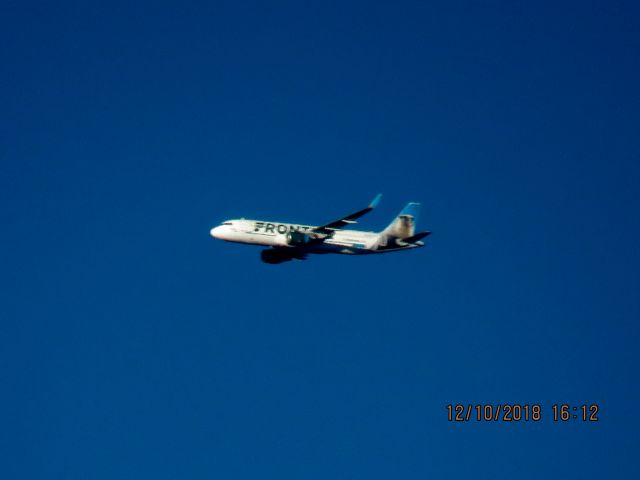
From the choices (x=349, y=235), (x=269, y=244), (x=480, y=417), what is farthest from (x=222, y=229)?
(x=480, y=417)

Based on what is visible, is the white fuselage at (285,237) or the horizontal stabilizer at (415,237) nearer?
the horizontal stabilizer at (415,237)

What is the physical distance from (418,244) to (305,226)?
10941 mm

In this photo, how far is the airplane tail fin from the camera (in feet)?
258

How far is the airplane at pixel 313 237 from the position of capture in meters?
75.6

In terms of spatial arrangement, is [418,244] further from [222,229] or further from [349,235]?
[222,229]

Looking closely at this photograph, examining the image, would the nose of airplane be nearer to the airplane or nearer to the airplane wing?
the airplane

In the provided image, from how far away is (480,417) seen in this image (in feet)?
236

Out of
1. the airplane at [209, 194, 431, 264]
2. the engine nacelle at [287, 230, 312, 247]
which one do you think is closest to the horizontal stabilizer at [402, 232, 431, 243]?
A: the airplane at [209, 194, 431, 264]

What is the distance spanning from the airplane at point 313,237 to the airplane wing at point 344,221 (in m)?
0.09

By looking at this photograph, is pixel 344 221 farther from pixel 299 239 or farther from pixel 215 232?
pixel 215 232

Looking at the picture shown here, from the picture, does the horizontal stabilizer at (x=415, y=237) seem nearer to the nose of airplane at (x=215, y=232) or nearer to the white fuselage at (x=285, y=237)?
the white fuselage at (x=285, y=237)

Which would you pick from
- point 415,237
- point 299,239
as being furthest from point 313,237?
point 415,237


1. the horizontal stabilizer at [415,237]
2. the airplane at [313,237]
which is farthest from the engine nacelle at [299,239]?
the horizontal stabilizer at [415,237]

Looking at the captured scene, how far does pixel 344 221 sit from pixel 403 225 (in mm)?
9327
